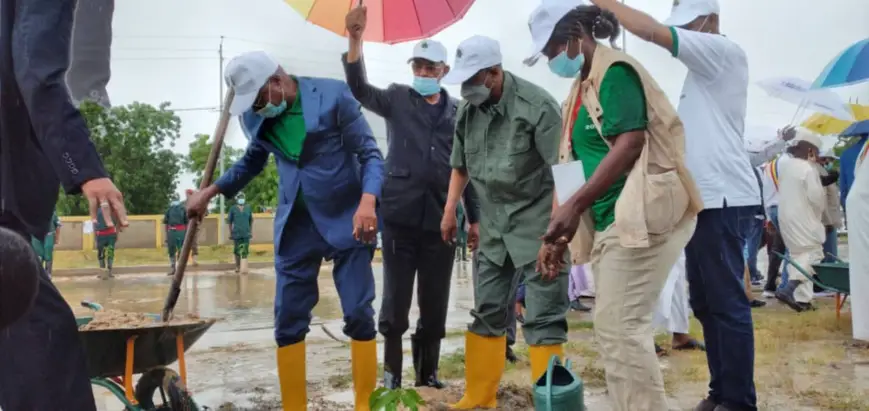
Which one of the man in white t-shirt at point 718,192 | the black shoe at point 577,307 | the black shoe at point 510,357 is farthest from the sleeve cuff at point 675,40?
the black shoe at point 577,307

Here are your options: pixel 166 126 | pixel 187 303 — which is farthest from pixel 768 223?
pixel 166 126

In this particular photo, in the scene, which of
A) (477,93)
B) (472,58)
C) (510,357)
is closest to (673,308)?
(510,357)

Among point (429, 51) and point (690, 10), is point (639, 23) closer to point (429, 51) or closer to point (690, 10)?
point (690, 10)

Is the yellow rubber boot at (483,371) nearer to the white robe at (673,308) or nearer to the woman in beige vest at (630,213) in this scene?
the woman in beige vest at (630,213)

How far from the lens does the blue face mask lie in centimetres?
310

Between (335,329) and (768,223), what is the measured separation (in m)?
6.78

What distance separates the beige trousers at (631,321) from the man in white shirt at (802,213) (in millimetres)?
6038

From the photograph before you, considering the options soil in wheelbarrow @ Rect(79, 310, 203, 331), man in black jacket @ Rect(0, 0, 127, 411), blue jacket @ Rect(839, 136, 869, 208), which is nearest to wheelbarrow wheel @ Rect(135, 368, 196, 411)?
soil in wheelbarrow @ Rect(79, 310, 203, 331)

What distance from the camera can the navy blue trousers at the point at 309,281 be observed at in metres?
3.93

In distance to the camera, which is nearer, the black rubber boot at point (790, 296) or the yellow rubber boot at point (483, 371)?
the yellow rubber boot at point (483, 371)

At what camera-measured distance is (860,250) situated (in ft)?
14.6

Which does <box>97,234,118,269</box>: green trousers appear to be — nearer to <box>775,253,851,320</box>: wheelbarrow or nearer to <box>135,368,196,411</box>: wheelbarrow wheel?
<box>775,253,851,320</box>: wheelbarrow

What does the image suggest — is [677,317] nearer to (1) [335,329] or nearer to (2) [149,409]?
(1) [335,329]

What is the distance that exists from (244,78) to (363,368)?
154 centimetres
